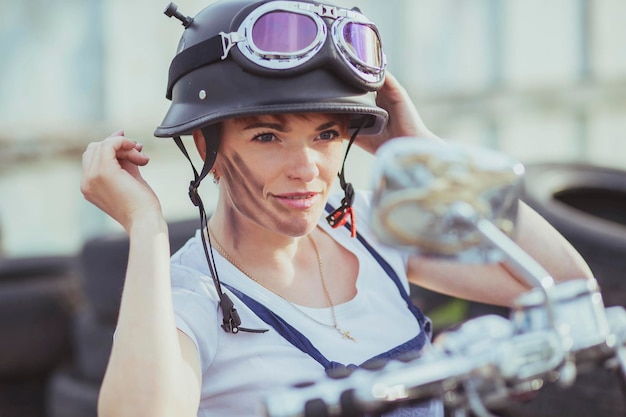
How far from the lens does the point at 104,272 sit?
3688mm

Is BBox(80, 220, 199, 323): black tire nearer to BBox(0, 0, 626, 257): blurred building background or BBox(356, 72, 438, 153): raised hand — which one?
BBox(0, 0, 626, 257): blurred building background

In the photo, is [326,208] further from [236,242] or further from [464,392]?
[464,392]

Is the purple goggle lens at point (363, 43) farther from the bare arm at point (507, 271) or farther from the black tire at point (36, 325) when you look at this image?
the black tire at point (36, 325)

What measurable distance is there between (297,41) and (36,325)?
306 cm

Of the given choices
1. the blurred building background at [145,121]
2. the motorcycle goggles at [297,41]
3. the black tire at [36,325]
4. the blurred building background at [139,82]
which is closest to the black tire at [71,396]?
the blurred building background at [145,121]

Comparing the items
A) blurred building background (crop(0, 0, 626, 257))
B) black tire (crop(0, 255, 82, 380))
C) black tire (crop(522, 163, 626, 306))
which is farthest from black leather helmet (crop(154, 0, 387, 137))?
blurred building background (crop(0, 0, 626, 257))

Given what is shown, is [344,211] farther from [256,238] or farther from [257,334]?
[257,334]

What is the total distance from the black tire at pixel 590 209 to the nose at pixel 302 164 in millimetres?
1266

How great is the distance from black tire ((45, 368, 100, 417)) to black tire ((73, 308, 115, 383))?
5cm

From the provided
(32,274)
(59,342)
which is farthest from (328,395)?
(32,274)

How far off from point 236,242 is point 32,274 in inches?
128

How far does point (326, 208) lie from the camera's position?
1822 mm

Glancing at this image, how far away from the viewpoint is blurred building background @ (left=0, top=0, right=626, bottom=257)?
538cm

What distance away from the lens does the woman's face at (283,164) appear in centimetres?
150
